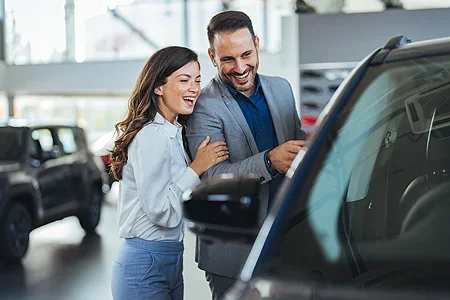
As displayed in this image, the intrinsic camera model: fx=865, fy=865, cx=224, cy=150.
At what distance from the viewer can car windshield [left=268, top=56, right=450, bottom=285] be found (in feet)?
5.82

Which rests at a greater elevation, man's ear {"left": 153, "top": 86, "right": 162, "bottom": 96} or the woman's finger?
man's ear {"left": 153, "top": 86, "right": 162, "bottom": 96}

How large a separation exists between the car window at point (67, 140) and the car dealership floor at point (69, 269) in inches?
40.0

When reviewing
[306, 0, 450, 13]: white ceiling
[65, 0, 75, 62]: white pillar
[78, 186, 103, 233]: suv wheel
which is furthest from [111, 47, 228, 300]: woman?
[65, 0, 75, 62]: white pillar

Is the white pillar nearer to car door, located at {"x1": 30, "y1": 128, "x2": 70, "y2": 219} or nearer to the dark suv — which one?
the dark suv

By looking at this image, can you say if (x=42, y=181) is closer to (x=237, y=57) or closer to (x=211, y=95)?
(x=211, y=95)


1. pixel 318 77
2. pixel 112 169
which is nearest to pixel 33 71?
pixel 318 77

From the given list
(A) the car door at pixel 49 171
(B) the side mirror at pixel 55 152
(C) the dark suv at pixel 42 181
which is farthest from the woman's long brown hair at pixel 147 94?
(B) the side mirror at pixel 55 152

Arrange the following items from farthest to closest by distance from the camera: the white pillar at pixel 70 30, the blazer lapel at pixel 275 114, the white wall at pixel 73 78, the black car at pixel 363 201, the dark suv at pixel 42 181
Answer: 1. the white pillar at pixel 70 30
2. the white wall at pixel 73 78
3. the dark suv at pixel 42 181
4. the blazer lapel at pixel 275 114
5. the black car at pixel 363 201

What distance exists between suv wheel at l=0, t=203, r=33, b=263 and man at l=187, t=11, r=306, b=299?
5187 millimetres

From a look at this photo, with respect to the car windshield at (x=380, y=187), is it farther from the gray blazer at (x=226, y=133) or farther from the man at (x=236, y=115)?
the gray blazer at (x=226, y=133)

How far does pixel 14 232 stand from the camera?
789 cm

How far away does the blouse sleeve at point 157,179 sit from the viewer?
2.60m

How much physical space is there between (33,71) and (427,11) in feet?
32.0

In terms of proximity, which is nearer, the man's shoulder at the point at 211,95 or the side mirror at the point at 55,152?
the man's shoulder at the point at 211,95
